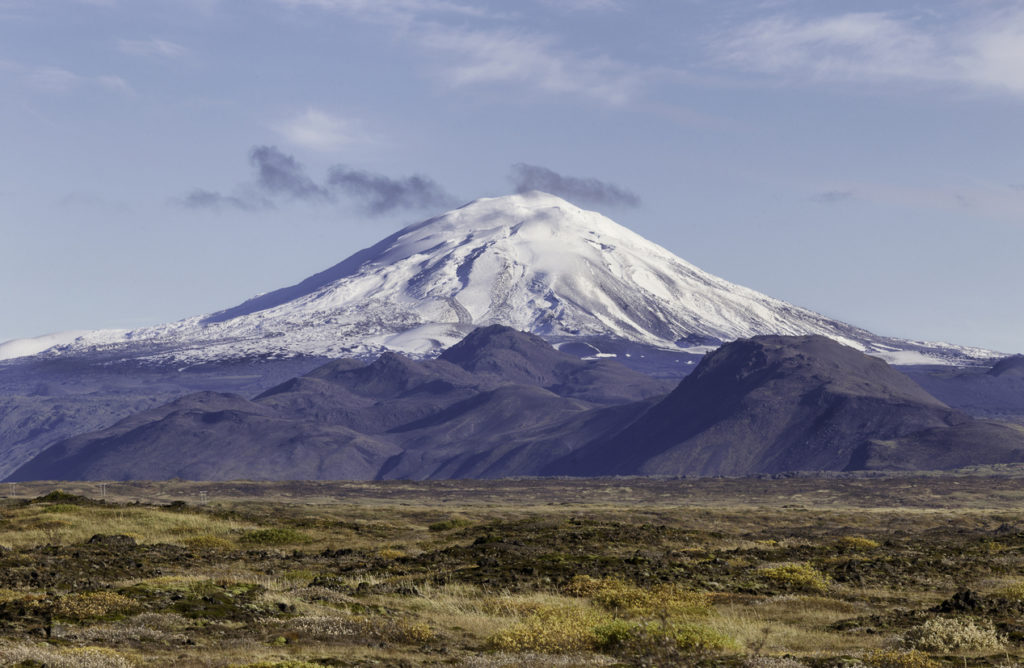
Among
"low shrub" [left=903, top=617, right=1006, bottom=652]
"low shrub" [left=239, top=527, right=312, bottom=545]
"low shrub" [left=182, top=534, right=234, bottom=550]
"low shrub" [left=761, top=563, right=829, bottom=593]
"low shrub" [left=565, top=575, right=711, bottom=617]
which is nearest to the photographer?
"low shrub" [left=903, top=617, right=1006, bottom=652]

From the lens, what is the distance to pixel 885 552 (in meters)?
49.6

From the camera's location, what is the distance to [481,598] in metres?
34.4

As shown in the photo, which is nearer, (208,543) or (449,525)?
(208,543)

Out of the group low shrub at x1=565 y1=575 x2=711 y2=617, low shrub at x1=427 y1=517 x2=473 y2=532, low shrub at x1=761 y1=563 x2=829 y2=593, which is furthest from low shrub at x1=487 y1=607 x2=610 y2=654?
low shrub at x1=427 y1=517 x2=473 y2=532

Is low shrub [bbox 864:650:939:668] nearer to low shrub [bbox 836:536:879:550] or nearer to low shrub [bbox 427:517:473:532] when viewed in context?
low shrub [bbox 836:536:879:550]

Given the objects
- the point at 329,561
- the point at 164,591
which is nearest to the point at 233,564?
the point at 329,561

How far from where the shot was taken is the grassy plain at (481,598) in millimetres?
25297

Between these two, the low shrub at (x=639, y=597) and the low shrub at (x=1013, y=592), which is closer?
the low shrub at (x=639, y=597)

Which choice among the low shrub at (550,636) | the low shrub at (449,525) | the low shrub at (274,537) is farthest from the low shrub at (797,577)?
the low shrub at (449,525)

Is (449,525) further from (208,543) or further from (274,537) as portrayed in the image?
(208,543)

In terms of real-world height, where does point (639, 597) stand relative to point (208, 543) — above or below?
below

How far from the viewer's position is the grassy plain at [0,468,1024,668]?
25.3 metres

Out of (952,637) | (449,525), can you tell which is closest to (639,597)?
(952,637)

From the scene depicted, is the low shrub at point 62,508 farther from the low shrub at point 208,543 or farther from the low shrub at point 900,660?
the low shrub at point 900,660
